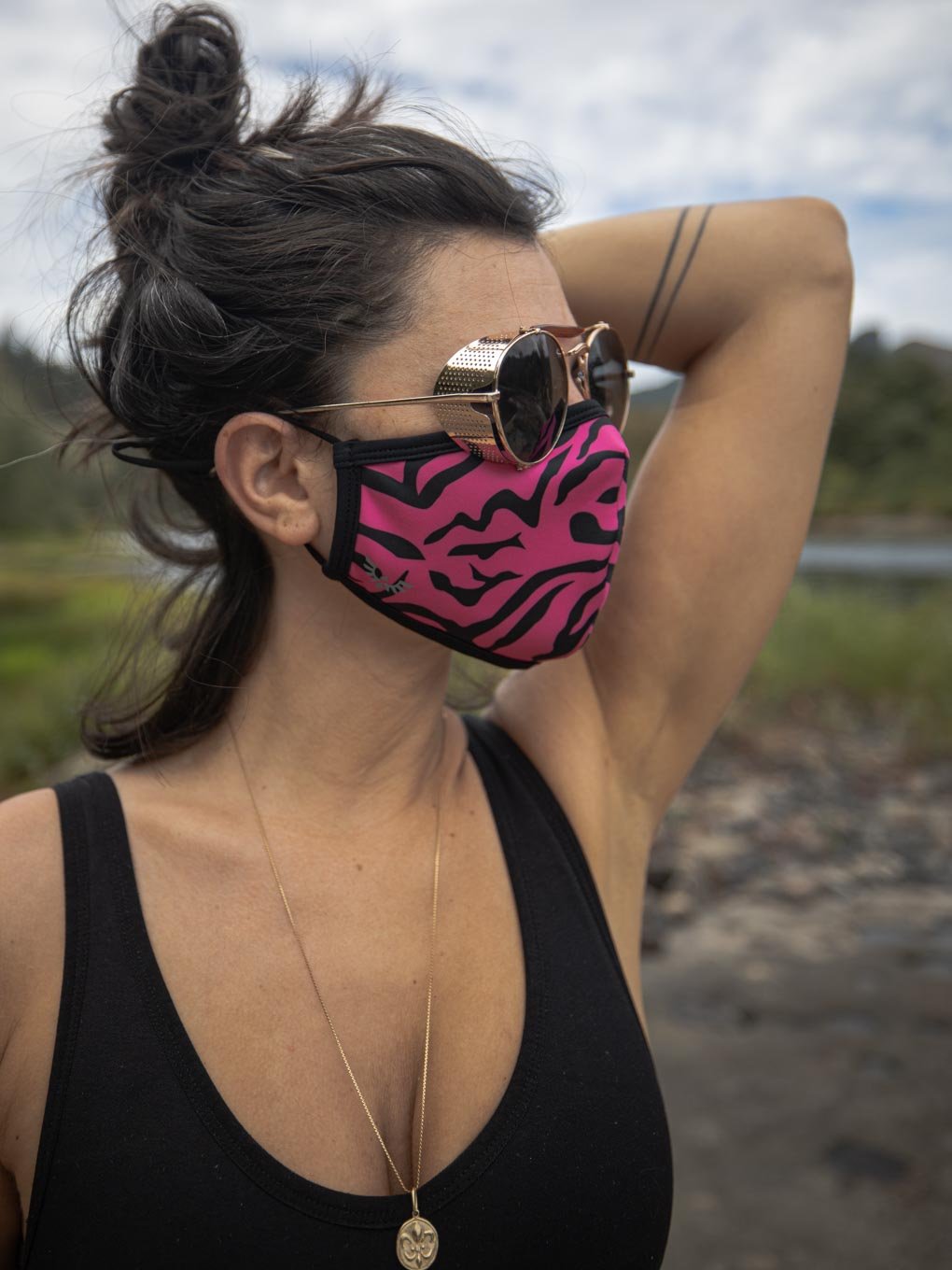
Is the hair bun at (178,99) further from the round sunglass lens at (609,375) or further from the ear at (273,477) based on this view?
the round sunglass lens at (609,375)

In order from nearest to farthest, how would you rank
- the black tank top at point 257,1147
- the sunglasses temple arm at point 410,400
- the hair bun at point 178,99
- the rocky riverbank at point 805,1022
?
the black tank top at point 257,1147 < the sunglasses temple arm at point 410,400 < the hair bun at point 178,99 < the rocky riverbank at point 805,1022

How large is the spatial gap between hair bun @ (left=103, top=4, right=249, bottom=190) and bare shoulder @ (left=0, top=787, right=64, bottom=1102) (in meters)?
0.99

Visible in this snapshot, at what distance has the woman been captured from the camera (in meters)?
1.34

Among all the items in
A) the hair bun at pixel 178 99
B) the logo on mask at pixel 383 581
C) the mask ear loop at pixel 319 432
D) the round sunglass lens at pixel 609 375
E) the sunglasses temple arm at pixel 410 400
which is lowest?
the logo on mask at pixel 383 581

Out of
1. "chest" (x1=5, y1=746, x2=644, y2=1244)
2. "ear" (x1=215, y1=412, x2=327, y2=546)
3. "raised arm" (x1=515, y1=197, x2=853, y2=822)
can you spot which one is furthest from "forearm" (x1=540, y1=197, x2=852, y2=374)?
"chest" (x1=5, y1=746, x2=644, y2=1244)

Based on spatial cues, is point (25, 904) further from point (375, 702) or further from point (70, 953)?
point (375, 702)

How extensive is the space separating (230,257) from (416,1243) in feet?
4.47

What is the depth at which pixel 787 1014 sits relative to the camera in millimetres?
4246

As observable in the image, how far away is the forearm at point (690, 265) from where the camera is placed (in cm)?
188

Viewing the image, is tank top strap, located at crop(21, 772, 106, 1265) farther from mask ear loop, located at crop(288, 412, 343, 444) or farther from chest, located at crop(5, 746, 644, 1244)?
mask ear loop, located at crop(288, 412, 343, 444)

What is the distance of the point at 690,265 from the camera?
1928mm

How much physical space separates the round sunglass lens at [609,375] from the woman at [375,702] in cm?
1

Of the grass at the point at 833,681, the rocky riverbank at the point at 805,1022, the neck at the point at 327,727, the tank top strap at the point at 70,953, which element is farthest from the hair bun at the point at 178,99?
the grass at the point at 833,681

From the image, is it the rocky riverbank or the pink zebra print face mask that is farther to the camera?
the rocky riverbank
